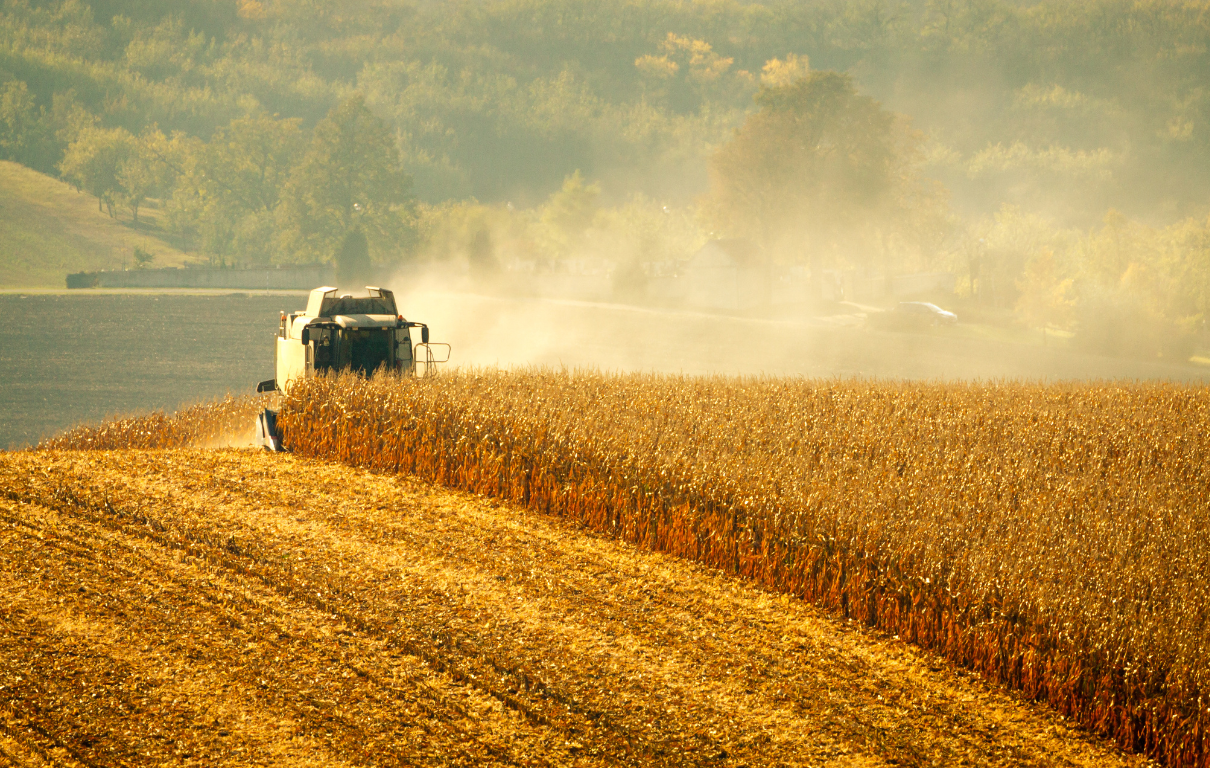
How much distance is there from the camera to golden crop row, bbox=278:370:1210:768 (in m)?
7.32

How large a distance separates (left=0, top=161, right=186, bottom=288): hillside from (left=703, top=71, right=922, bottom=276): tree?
281 ft

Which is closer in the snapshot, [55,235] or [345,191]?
[345,191]

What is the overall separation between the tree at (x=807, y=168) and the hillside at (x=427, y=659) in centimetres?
6802

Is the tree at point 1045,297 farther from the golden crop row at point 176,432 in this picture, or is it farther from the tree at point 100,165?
the tree at point 100,165

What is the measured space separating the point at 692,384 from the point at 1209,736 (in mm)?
13391

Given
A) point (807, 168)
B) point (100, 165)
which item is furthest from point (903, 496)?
point (100, 165)

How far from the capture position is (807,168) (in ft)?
246

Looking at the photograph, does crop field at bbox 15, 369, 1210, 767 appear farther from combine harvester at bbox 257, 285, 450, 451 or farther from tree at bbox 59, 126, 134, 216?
tree at bbox 59, 126, 134, 216

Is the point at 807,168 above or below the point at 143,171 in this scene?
below

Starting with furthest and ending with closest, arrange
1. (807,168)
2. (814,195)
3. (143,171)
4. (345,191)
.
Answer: (143,171)
(345,191)
(807,168)
(814,195)

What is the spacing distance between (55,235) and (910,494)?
144210mm

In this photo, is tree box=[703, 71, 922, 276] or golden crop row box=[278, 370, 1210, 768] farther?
tree box=[703, 71, 922, 276]

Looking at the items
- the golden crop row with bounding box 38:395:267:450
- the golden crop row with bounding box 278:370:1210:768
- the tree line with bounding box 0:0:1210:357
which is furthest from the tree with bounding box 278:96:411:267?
the golden crop row with bounding box 278:370:1210:768

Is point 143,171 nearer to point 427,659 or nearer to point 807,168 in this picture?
point 807,168
